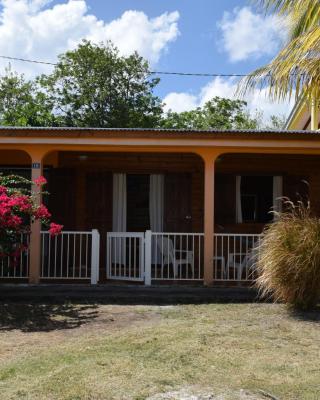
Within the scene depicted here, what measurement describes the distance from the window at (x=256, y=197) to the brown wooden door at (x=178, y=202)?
1261 millimetres

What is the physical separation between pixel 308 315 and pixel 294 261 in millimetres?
828

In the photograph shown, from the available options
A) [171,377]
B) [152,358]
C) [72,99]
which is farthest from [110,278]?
[72,99]

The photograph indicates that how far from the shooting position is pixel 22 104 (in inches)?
1238

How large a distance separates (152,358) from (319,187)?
7841 mm

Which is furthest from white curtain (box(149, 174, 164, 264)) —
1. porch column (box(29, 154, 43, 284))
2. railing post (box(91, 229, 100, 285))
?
porch column (box(29, 154, 43, 284))

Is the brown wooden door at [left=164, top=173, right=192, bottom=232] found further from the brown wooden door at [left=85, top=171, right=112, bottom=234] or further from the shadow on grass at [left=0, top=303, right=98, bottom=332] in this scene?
the shadow on grass at [left=0, top=303, right=98, bottom=332]

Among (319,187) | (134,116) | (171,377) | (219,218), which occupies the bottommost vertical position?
(171,377)

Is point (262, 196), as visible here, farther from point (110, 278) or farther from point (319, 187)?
point (110, 278)

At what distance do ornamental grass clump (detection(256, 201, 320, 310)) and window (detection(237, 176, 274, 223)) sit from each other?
4290 mm

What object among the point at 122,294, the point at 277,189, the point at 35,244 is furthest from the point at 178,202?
the point at 35,244

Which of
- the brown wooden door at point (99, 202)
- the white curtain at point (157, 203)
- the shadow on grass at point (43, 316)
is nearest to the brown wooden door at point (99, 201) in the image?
the brown wooden door at point (99, 202)

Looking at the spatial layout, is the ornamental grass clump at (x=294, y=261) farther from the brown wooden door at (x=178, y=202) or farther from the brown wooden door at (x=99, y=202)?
the brown wooden door at (x=99, y=202)

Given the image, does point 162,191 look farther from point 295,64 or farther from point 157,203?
point 295,64

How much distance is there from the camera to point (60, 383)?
4312 millimetres
